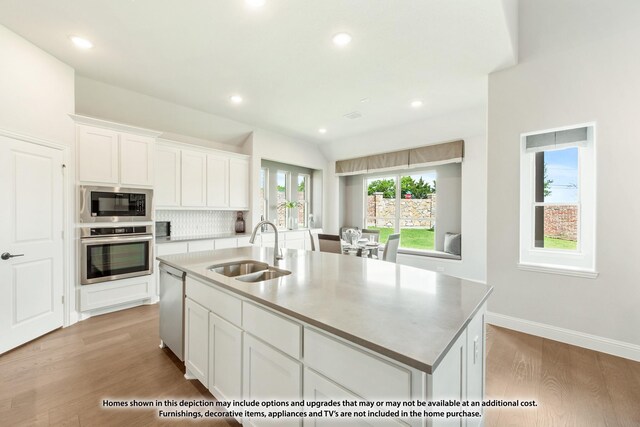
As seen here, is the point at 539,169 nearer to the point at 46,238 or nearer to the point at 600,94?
the point at 600,94

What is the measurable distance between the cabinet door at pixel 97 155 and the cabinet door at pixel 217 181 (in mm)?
1403

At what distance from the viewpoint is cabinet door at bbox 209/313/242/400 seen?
155 cm

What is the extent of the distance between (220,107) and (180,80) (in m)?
0.90

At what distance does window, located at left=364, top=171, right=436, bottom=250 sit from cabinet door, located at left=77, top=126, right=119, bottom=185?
4.88 m

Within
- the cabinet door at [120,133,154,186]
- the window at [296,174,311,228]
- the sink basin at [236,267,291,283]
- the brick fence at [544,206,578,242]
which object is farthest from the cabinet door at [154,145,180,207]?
the brick fence at [544,206,578,242]

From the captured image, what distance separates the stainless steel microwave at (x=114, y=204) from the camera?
3225 mm

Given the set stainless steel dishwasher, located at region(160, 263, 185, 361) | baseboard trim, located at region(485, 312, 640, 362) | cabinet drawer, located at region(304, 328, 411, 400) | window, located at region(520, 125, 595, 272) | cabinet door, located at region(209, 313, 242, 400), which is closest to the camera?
cabinet drawer, located at region(304, 328, 411, 400)

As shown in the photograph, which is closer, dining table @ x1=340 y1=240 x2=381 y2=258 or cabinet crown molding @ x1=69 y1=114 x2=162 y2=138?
cabinet crown molding @ x1=69 y1=114 x2=162 y2=138

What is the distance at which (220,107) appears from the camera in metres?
4.21

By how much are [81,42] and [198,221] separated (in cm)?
291

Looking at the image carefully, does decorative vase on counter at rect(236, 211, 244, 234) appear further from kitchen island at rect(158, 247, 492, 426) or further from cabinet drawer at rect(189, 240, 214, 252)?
kitchen island at rect(158, 247, 492, 426)

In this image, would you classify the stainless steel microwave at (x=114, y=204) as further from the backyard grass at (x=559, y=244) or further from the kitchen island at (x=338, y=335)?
the backyard grass at (x=559, y=244)

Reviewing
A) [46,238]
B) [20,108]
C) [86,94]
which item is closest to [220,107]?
[86,94]

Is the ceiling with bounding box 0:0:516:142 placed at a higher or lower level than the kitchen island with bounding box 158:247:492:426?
higher
